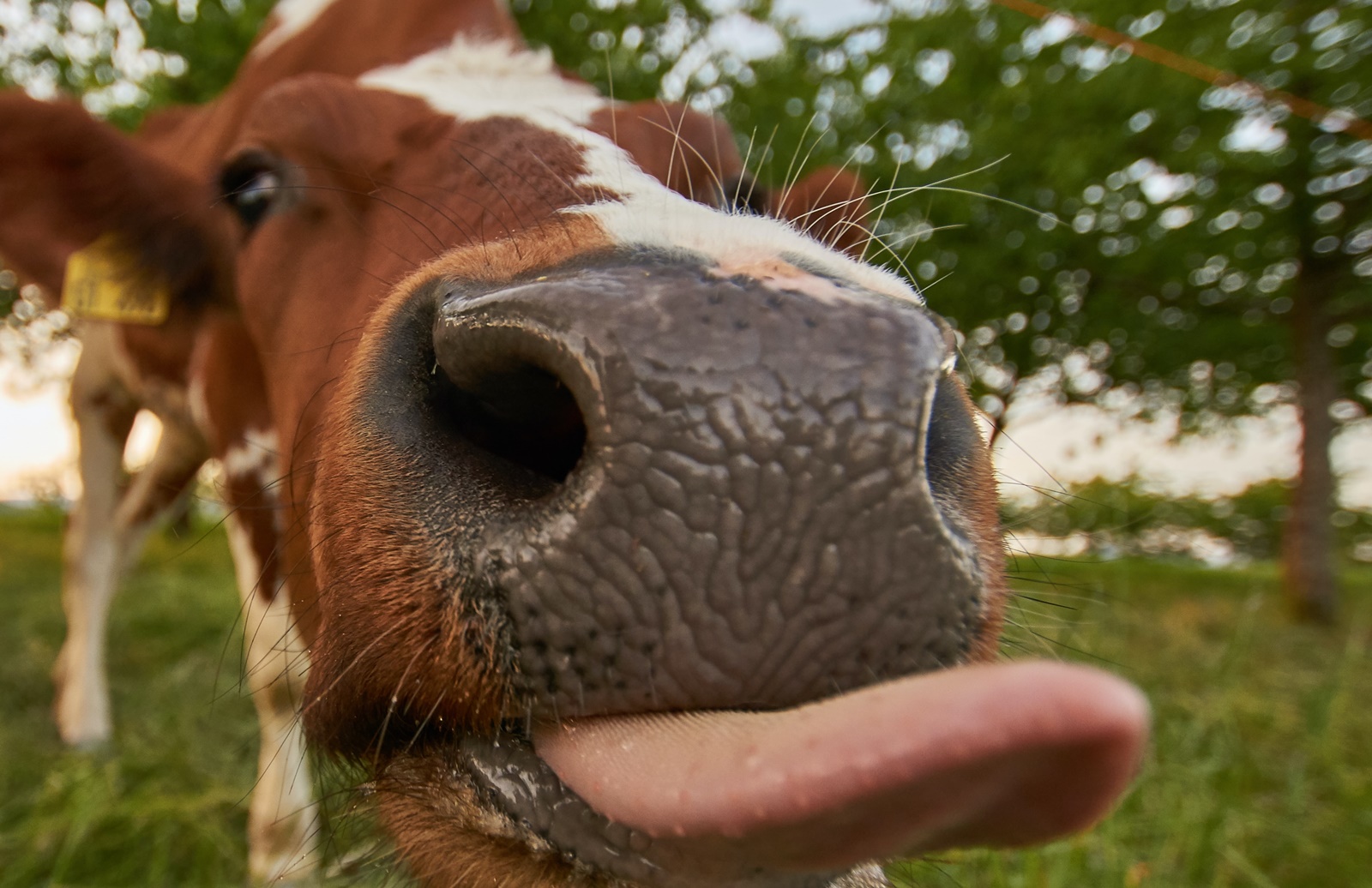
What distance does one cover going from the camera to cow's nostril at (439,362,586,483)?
2.80 feet

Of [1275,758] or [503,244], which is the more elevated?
[503,244]

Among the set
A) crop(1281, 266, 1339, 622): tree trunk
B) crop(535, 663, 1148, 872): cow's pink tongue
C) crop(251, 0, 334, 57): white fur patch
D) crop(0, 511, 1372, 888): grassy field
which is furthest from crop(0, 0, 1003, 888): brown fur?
crop(1281, 266, 1339, 622): tree trunk

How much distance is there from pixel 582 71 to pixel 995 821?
17.9ft

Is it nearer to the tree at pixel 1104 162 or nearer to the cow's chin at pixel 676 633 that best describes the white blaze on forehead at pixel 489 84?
the cow's chin at pixel 676 633

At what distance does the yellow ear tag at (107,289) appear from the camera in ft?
7.55

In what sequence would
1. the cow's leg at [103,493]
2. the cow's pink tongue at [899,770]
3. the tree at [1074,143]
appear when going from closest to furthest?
the cow's pink tongue at [899,770] < the cow's leg at [103,493] < the tree at [1074,143]

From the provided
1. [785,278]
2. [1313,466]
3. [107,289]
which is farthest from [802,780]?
[1313,466]

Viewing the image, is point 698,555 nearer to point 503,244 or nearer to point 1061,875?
point 503,244

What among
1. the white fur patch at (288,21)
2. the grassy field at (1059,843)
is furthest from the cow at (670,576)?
the white fur patch at (288,21)

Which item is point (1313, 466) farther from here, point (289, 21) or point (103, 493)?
point (103, 493)

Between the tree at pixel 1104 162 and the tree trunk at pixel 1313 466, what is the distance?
19mm

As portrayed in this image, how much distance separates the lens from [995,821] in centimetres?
61

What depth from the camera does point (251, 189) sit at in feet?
6.18

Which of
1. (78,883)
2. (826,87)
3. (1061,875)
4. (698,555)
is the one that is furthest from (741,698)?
(826,87)
